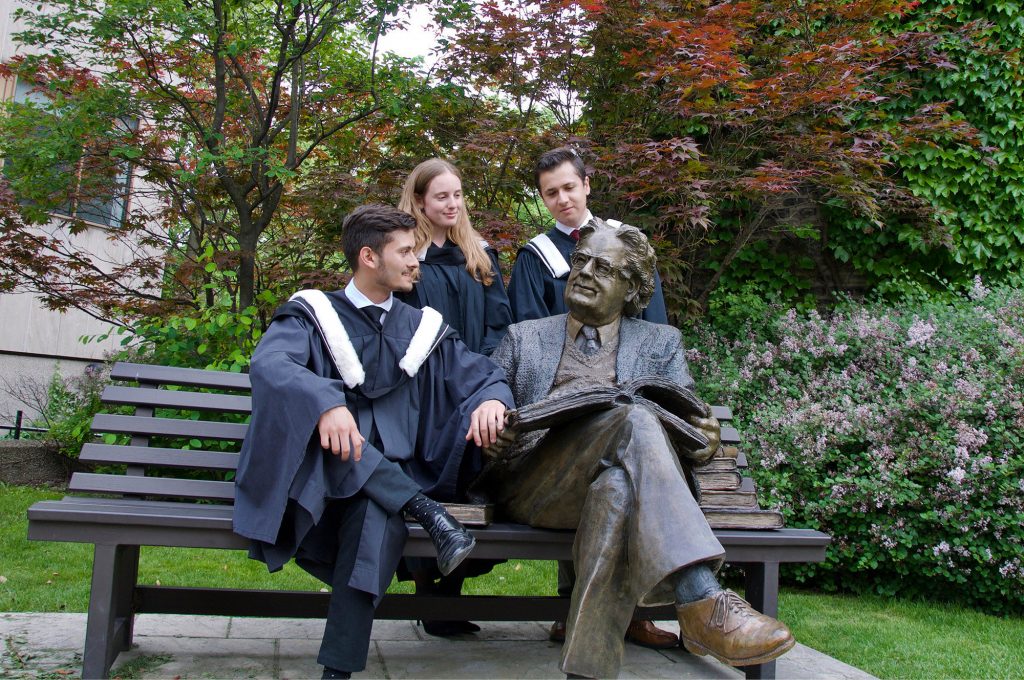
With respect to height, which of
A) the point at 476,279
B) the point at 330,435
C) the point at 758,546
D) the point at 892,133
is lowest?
the point at 758,546

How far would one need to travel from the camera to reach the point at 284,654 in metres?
3.61

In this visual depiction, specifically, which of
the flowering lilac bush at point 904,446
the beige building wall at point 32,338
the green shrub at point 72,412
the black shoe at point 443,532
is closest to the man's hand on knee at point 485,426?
the black shoe at point 443,532

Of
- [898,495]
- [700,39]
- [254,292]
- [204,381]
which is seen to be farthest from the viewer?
[254,292]

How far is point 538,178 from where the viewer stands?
4211 mm

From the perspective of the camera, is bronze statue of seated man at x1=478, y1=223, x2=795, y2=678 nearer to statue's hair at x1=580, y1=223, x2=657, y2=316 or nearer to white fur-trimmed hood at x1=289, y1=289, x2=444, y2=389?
statue's hair at x1=580, y1=223, x2=657, y2=316

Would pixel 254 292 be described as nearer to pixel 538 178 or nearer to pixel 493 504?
pixel 538 178

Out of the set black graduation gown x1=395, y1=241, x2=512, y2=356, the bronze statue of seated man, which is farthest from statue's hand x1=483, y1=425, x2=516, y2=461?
black graduation gown x1=395, y1=241, x2=512, y2=356

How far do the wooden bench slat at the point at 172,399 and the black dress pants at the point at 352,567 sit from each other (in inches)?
31.2

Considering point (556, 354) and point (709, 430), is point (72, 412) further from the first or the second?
point (709, 430)

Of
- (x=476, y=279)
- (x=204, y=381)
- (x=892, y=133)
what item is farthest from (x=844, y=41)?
(x=204, y=381)

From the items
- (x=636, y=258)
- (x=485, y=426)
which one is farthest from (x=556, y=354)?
(x=485, y=426)

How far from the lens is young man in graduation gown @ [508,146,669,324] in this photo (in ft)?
13.6

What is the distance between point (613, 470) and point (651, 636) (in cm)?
157

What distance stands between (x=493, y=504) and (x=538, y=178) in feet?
5.41
